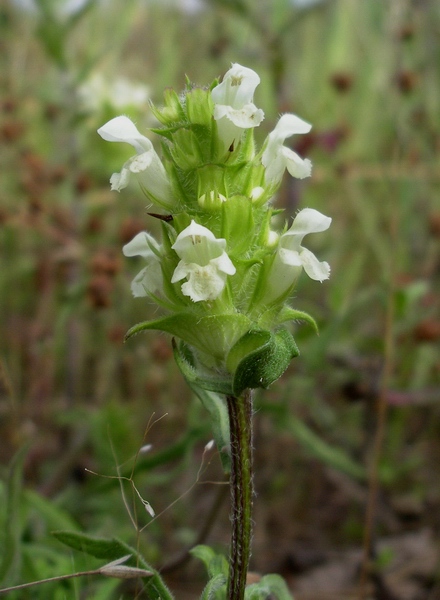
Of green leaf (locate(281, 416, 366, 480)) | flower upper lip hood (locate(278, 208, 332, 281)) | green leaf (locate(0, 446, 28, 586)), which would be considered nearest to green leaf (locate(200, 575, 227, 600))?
green leaf (locate(0, 446, 28, 586))

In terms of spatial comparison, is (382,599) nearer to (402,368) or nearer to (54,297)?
(402,368)

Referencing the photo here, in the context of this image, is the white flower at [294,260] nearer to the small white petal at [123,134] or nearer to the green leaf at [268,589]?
the small white petal at [123,134]

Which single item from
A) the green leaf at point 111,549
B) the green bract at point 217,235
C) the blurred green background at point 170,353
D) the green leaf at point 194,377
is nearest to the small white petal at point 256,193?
the green bract at point 217,235

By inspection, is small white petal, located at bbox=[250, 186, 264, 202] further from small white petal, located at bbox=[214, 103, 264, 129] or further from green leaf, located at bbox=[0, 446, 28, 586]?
green leaf, located at bbox=[0, 446, 28, 586]

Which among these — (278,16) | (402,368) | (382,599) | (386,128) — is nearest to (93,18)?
(278,16)

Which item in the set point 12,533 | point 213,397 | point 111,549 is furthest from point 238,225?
point 12,533

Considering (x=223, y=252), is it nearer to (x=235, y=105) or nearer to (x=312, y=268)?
(x=312, y=268)
